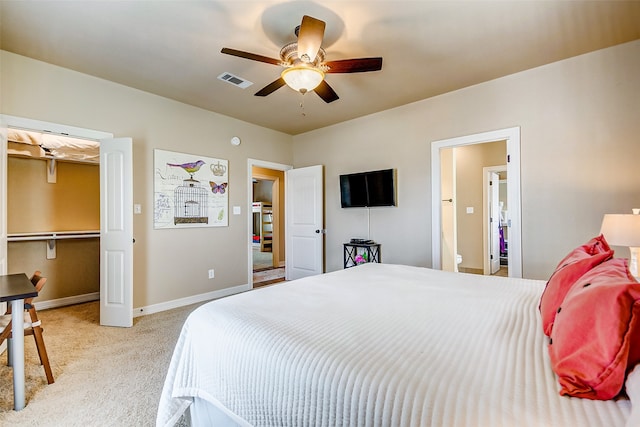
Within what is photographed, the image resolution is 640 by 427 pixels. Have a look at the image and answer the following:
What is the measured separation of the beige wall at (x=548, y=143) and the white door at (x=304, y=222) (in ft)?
3.86

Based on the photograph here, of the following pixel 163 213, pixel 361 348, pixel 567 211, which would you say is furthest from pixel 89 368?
pixel 567 211

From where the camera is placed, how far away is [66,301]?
12.7ft

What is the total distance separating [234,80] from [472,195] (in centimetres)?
453

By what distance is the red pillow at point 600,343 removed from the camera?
2.32 feet

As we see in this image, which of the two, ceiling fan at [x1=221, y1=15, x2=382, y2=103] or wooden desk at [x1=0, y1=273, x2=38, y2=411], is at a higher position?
ceiling fan at [x1=221, y1=15, x2=382, y2=103]

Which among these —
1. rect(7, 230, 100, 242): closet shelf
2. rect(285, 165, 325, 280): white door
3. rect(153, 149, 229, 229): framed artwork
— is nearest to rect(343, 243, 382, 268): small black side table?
rect(285, 165, 325, 280): white door

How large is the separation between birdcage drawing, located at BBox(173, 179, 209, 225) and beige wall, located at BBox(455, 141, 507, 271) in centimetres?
443

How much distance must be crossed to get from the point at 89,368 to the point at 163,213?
6.05ft

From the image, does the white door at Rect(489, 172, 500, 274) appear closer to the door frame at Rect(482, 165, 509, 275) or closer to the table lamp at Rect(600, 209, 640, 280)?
the door frame at Rect(482, 165, 509, 275)

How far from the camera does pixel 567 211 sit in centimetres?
281

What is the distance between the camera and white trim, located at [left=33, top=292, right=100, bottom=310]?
368cm

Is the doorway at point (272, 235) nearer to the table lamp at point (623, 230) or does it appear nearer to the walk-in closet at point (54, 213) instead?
the walk-in closet at point (54, 213)

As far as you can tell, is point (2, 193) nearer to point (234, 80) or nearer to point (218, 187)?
point (218, 187)

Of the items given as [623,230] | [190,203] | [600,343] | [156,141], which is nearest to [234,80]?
[156,141]
